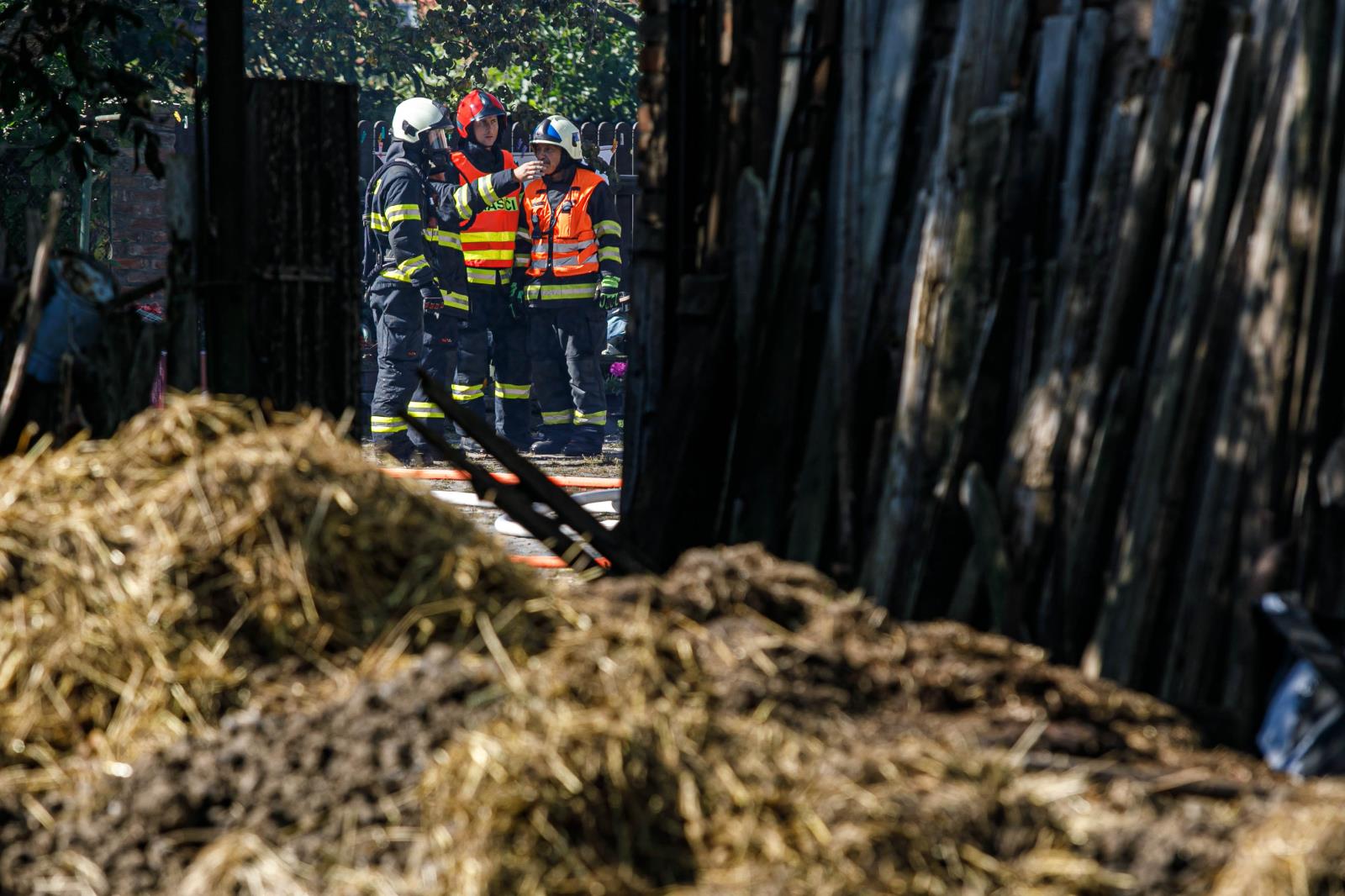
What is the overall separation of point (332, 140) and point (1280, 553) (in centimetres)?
359

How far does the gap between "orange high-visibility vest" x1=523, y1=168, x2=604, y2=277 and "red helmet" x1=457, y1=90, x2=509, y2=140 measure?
1.50 meters

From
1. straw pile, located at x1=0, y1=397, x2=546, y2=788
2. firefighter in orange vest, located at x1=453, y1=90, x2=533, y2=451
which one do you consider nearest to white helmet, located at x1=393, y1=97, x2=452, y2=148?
firefighter in orange vest, located at x1=453, y1=90, x2=533, y2=451

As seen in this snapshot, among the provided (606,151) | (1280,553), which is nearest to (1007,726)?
(1280,553)

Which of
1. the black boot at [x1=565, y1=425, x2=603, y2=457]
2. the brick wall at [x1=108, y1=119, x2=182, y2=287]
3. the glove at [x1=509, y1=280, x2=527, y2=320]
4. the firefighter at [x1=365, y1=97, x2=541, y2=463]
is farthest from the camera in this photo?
the brick wall at [x1=108, y1=119, x2=182, y2=287]

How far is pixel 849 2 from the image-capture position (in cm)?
496

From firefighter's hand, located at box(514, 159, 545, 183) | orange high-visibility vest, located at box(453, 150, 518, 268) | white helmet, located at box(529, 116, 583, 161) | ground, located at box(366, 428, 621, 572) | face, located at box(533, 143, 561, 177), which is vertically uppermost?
white helmet, located at box(529, 116, 583, 161)

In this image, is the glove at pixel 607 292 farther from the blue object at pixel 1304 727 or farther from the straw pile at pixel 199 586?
the blue object at pixel 1304 727

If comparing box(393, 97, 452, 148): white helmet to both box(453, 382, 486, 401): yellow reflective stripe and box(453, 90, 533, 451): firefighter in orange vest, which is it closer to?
box(453, 90, 533, 451): firefighter in orange vest

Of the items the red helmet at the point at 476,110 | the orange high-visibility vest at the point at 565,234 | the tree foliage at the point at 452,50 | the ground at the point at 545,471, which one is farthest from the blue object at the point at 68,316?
the tree foliage at the point at 452,50

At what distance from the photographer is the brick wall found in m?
21.0

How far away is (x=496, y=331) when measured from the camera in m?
16.0

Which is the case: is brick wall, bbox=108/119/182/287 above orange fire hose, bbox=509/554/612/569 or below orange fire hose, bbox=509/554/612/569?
above

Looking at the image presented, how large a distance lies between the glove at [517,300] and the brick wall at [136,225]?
7.00m

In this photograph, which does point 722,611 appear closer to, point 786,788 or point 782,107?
point 786,788
